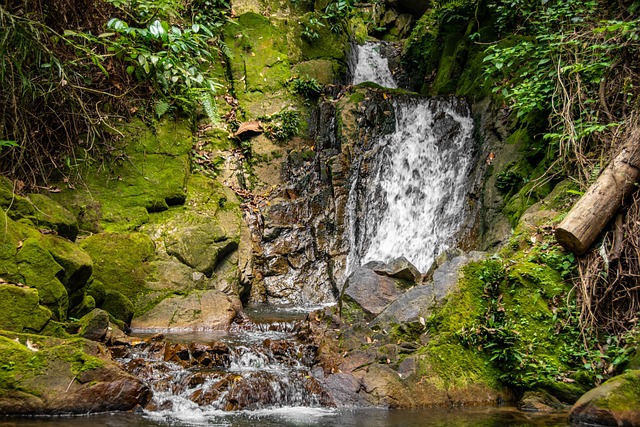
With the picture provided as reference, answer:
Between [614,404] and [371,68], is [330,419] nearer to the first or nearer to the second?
[614,404]

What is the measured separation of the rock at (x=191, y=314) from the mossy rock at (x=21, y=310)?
200cm

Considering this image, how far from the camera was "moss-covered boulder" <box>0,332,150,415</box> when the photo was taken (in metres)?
4.27

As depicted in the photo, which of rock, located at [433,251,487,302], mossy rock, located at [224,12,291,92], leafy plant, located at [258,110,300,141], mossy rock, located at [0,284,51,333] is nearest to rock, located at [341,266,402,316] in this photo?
rock, located at [433,251,487,302]

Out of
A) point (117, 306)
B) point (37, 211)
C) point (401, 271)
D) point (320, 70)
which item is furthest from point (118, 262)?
point (320, 70)

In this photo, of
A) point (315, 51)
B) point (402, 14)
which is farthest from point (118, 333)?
point (402, 14)

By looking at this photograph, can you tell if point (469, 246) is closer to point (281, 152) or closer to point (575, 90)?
point (575, 90)

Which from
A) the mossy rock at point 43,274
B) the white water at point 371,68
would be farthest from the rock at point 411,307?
the white water at point 371,68

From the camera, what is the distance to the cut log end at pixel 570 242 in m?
5.49

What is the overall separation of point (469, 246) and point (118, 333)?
5.97 m

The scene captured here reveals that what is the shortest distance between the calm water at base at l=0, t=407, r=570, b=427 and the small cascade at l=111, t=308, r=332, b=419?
14 centimetres

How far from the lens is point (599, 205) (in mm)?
5508

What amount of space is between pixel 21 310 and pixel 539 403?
4.92m

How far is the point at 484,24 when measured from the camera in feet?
38.1

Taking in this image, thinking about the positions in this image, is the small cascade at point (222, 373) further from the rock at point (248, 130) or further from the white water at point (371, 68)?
the white water at point (371, 68)
